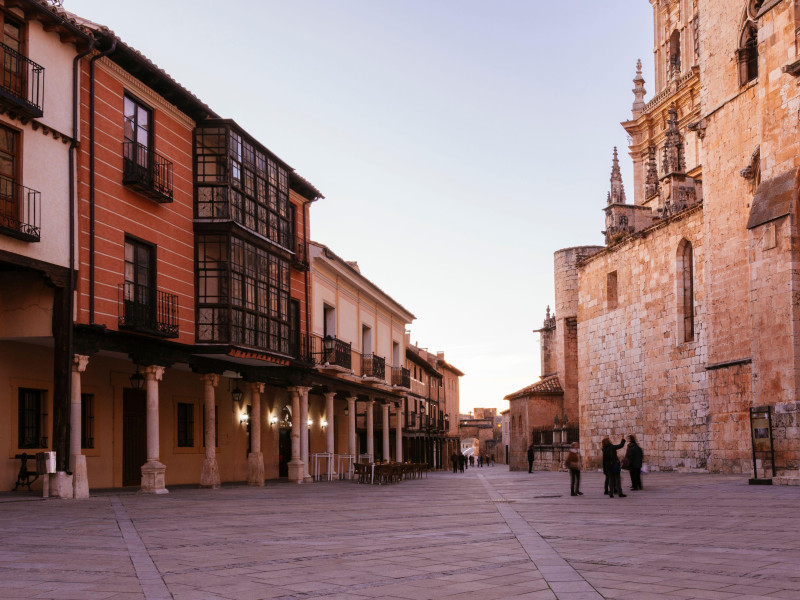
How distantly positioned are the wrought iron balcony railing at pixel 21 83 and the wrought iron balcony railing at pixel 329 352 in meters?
14.9

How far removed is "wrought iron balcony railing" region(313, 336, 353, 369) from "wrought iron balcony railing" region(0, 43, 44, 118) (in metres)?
14.9

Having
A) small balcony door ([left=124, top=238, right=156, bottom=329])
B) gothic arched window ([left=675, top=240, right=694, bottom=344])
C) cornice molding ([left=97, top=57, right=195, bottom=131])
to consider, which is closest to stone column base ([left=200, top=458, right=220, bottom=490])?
small balcony door ([left=124, top=238, right=156, bottom=329])

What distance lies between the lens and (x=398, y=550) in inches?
350

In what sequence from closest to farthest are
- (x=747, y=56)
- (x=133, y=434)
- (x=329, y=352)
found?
(x=133, y=434) → (x=747, y=56) → (x=329, y=352)

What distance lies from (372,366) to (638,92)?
1200 inches

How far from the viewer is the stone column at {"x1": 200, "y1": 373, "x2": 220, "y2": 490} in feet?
73.0

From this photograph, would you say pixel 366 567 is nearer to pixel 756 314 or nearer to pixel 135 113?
pixel 135 113

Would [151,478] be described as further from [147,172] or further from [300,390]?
[300,390]

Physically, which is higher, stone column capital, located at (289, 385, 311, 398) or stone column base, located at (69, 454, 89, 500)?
stone column capital, located at (289, 385, 311, 398)

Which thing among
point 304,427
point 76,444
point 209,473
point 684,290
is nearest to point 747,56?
point 684,290

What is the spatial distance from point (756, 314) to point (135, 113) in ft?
50.8

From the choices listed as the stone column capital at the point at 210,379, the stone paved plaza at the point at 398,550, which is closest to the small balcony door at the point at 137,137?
the stone column capital at the point at 210,379

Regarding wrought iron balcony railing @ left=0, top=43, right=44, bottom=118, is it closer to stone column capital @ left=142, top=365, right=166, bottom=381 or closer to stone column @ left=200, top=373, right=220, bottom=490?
stone column capital @ left=142, top=365, right=166, bottom=381

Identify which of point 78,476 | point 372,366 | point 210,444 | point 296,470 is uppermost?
point 372,366
